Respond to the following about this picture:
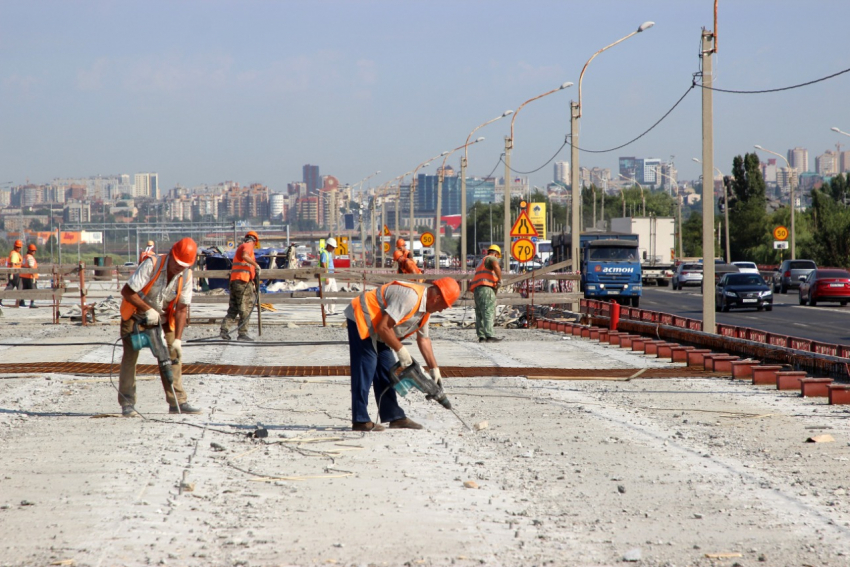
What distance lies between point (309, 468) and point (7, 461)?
2.24 meters

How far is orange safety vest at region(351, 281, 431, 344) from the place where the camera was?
8.27 meters

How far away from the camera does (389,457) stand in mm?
8070

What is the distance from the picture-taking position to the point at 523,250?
84.4 ft

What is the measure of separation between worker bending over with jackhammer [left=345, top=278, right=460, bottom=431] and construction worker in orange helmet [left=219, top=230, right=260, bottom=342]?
9.96m

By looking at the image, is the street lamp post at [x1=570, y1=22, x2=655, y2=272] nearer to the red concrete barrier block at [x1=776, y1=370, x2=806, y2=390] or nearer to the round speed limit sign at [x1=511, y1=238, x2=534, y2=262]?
the round speed limit sign at [x1=511, y1=238, x2=534, y2=262]

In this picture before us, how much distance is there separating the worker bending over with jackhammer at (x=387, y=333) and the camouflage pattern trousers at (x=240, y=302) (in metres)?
10.1

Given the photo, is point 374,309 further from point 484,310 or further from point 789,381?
point 484,310

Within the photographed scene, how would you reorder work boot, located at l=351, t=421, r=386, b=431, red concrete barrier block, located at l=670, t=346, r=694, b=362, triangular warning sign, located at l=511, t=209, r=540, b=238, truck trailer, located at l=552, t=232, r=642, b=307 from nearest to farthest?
work boot, located at l=351, t=421, r=386, b=431, red concrete barrier block, located at l=670, t=346, r=694, b=362, triangular warning sign, located at l=511, t=209, r=540, b=238, truck trailer, located at l=552, t=232, r=642, b=307

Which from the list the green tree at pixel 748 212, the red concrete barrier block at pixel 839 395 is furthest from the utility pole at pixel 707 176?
the green tree at pixel 748 212

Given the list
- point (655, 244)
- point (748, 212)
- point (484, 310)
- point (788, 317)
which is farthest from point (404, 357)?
point (748, 212)

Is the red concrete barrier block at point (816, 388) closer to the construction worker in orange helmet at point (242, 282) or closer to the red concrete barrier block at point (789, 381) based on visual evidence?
the red concrete barrier block at point (789, 381)

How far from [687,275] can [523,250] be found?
3505 cm

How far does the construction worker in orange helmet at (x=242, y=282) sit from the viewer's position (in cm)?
1891

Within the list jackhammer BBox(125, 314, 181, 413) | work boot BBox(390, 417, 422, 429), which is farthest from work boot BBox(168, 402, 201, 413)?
work boot BBox(390, 417, 422, 429)
